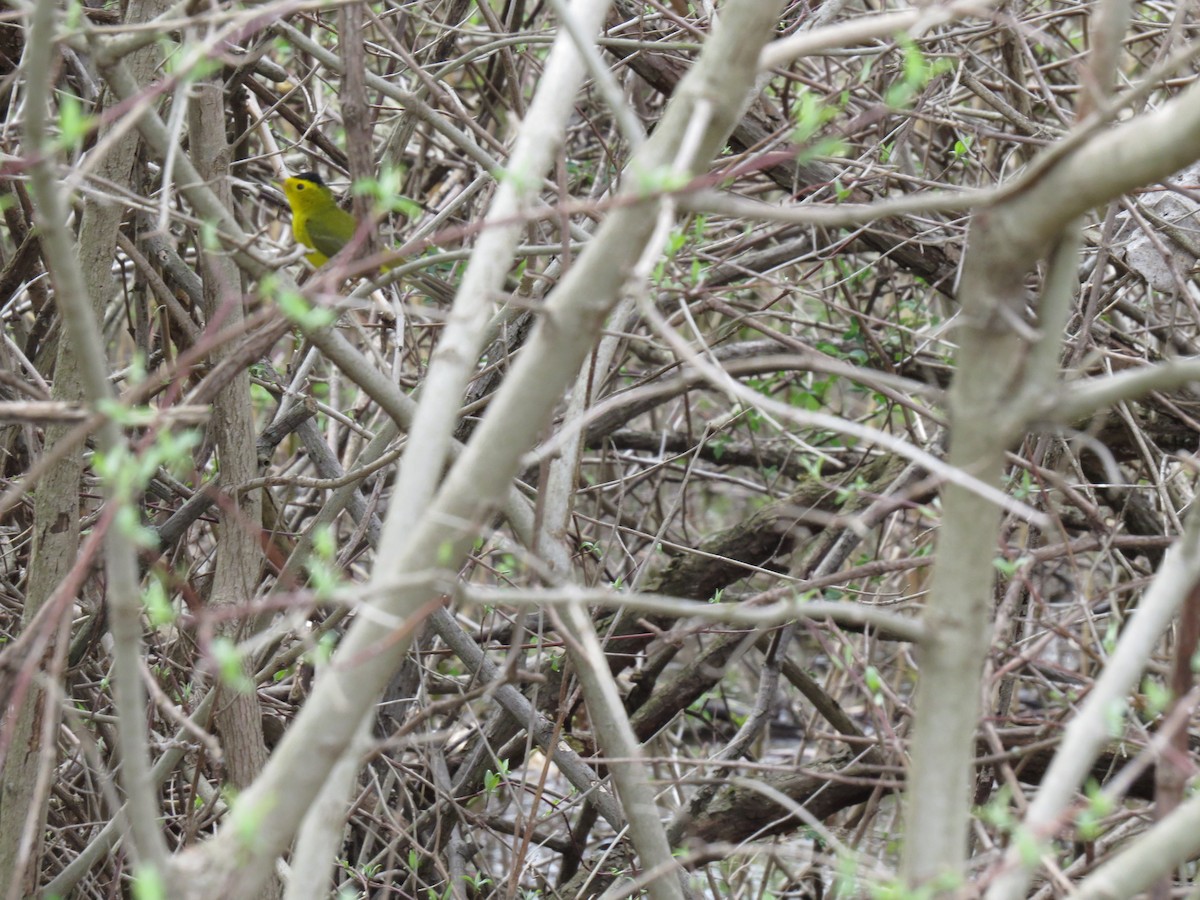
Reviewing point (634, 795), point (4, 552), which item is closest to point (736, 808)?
point (634, 795)

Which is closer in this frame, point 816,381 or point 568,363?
point 568,363

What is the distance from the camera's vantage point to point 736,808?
3660 millimetres

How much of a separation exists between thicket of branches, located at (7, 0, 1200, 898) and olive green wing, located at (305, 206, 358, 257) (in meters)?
0.35

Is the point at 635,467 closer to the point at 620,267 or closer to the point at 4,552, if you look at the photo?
the point at 4,552

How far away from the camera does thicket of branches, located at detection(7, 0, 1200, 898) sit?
143 cm

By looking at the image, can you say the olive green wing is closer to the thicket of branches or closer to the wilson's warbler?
the wilson's warbler

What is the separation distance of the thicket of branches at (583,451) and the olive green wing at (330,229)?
1.16 feet

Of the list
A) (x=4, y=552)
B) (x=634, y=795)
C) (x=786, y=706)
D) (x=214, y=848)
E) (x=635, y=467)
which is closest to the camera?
(x=214, y=848)

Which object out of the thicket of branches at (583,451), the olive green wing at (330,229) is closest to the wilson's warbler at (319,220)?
the olive green wing at (330,229)

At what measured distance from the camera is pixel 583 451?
389 cm

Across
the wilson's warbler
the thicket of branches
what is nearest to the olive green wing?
the wilson's warbler

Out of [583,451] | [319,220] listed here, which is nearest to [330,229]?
[319,220]

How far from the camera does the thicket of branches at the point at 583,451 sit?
1.43 m

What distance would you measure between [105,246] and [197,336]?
0.40 m
